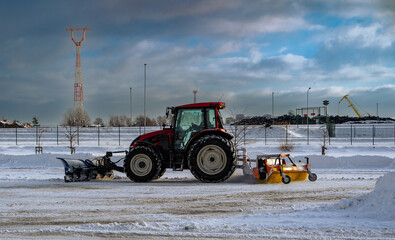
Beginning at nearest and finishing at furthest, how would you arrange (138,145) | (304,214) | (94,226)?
(94,226) → (304,214) → (138,145)

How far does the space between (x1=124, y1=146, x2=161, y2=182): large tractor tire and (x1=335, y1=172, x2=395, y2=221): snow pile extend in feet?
18.0

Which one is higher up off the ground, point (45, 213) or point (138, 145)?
point (138, 145)

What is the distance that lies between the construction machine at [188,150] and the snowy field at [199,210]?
1.62 feet

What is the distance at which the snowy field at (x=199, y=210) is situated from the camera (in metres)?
5.49

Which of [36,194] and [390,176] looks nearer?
[390,176]

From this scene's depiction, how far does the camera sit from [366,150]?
1231 inches

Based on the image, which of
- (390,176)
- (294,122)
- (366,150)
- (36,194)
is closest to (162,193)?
(36,194)

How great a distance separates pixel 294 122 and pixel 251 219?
57.3 metres

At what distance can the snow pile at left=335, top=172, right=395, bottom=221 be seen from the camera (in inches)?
245

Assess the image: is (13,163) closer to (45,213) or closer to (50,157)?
(50,157)

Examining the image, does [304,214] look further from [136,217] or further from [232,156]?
[232,156]

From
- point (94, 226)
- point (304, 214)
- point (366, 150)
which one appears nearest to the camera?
point (94, 226)

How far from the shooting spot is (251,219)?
6199 millimetres

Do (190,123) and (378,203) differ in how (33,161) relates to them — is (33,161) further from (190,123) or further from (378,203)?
(378,203)
